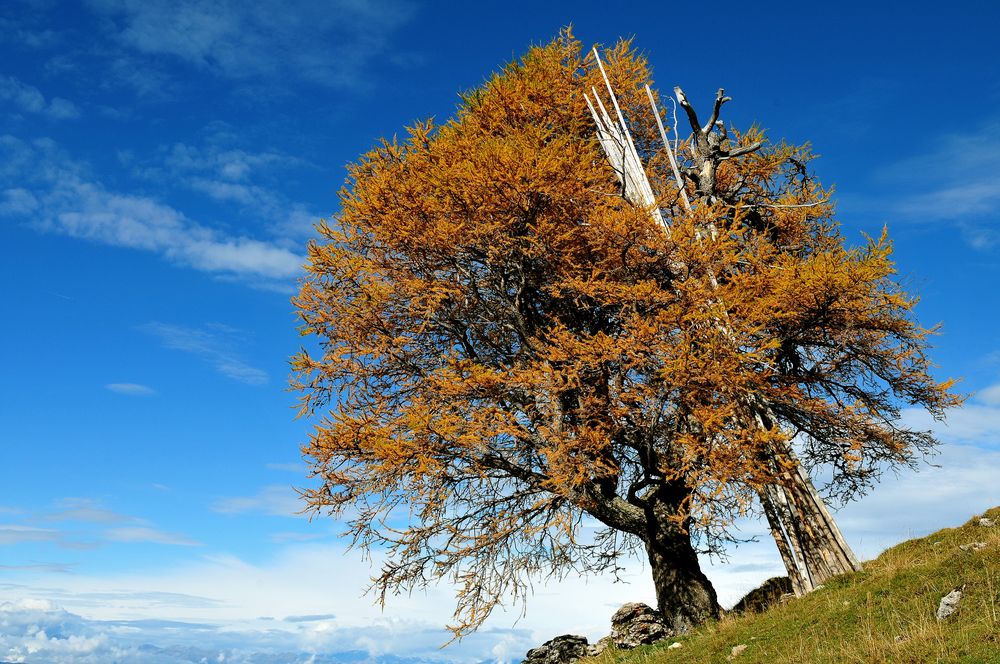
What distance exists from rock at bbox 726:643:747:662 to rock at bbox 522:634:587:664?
4.01 m

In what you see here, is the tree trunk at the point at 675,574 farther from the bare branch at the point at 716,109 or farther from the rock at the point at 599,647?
the bare branch at the point at 716,109

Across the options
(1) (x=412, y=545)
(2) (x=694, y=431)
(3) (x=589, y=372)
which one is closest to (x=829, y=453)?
(2) (x=694, y=431)

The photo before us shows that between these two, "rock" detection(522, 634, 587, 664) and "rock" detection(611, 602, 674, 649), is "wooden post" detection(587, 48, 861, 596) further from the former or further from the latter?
"rock" detection(522, 634, 587, 664)

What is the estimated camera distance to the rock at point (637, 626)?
41.1ft

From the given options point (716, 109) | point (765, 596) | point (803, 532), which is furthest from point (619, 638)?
point (716, 109)

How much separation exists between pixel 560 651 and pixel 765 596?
13.5 feet

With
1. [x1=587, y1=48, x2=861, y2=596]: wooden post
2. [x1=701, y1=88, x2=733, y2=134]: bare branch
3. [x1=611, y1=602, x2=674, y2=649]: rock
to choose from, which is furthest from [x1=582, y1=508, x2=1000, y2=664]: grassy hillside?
[x1=701, y1=88, x2=733, y2=134]: bare branch

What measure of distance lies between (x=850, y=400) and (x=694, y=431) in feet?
18.5

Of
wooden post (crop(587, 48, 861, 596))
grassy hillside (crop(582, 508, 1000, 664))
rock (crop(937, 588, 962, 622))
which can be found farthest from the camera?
wooden post (crop(587, 48, 861, 596))

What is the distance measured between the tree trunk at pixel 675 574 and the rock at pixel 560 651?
5.64 feet

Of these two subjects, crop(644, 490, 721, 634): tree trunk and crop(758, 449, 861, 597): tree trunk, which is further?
crop(644, 490, 721, 634): tree trunk

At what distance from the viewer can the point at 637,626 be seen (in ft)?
41.7

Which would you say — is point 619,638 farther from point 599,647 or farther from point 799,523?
point 799,523

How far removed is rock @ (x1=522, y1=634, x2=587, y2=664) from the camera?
13344 mm
